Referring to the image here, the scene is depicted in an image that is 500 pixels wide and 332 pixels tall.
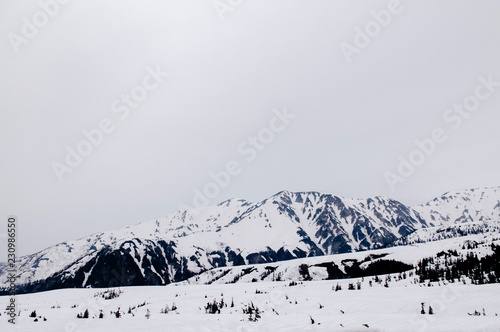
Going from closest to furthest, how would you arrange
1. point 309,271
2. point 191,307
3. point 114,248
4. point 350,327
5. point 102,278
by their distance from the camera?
point 350,327 → point 191,307 → point 309,271 → point 102,278 → point 114,248

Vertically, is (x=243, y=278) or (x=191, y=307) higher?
(x=191, y=307)

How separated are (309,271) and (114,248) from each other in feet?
470

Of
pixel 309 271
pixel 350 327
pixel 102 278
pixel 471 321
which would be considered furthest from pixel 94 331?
pixel 102 278

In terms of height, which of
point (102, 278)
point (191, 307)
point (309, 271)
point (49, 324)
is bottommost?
point (102, 278)

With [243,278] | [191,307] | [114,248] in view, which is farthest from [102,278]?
[191,307]

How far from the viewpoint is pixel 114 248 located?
182 metres

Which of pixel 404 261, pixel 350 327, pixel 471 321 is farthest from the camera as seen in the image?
pixel 404 261

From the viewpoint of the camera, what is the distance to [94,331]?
1245cm

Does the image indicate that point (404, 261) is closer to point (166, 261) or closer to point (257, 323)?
point (257, 323)

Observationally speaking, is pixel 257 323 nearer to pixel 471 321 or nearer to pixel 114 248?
pixel 471 321

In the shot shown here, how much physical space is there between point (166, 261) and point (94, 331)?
18587cm

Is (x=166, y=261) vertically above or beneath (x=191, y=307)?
beneath

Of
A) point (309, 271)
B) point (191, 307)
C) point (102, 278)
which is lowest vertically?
point (102, 278)

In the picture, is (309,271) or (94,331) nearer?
(94,331)
